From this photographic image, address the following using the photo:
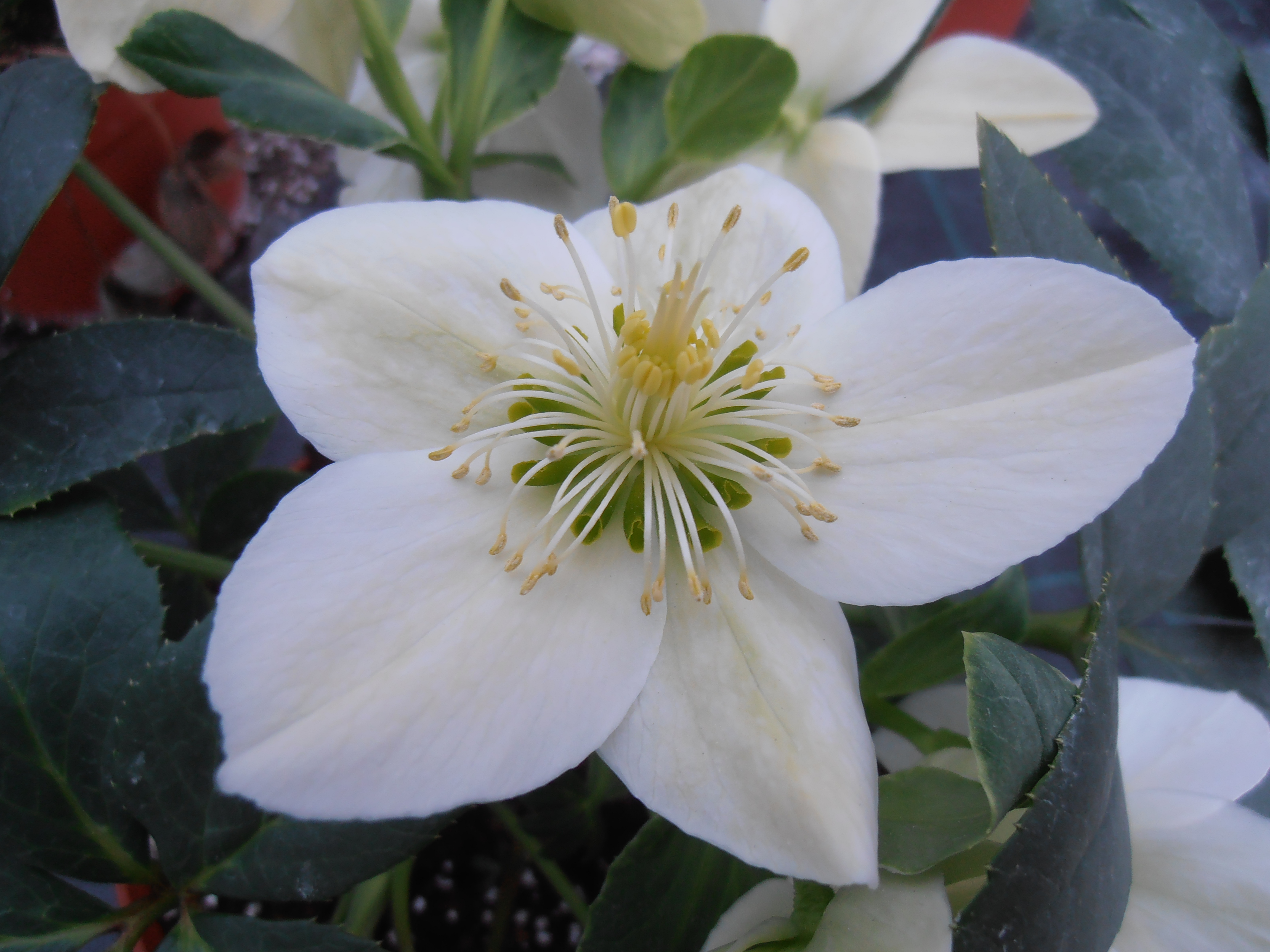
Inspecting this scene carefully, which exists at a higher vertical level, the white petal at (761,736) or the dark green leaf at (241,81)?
the dark green leaf at (241,81)

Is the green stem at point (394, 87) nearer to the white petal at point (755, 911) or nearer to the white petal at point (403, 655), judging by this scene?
the white petal at point (403, 655)

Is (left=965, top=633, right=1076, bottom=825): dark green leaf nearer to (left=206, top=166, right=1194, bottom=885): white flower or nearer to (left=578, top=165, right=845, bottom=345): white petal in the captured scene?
(left=206, top=166, right=1194, bottom=885): white flower

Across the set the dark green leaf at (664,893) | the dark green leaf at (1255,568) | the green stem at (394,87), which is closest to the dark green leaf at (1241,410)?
the dark green leaf at (1255,568)

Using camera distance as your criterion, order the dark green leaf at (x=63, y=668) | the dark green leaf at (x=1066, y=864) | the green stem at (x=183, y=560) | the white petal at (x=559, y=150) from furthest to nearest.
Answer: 1. the white petal at (x=559, y=150)
2. the green stem at (x=183, y=560)
3. the dark green leaf at (x=63, y=668)
4. the dark green leaf at (x=1066, y=864)

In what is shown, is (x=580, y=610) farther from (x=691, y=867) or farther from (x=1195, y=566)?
(x=1195, y=566)

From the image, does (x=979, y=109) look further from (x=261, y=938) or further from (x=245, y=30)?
(x=261, y=938)

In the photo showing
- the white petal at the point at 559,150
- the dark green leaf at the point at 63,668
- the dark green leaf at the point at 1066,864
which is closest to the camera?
the dark green leaf at the point at 1066,864

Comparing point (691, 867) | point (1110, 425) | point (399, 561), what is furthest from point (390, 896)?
point (1110, 425)
